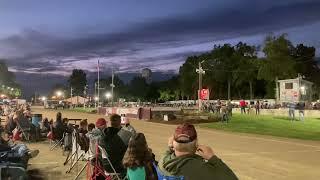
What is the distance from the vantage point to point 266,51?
111625 millimetres

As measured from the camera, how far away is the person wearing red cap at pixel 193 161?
4867 millimetres

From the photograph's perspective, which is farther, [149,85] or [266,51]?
[149,85]

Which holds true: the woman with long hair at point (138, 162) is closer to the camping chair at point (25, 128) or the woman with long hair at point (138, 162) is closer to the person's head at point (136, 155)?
the person's head at point (136, 155)

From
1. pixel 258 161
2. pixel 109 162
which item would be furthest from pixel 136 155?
pixel 258 161

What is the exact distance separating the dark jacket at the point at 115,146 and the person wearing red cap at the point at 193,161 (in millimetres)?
4792

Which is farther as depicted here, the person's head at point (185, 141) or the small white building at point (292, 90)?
the small white building at point (292, 90)

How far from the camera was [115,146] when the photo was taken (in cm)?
1000

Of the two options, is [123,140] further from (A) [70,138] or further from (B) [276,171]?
(A) [70,138]

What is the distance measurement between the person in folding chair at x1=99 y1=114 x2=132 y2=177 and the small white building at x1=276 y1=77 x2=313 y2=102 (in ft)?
286

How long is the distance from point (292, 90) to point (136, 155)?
93.0 meters

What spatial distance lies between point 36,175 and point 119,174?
16.3 ft

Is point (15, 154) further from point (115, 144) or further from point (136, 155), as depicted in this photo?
point (136, 155)

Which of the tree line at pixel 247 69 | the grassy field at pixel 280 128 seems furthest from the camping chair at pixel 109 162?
the tree line at pixel 247 69

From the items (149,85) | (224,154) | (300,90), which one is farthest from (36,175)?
(149,85)
